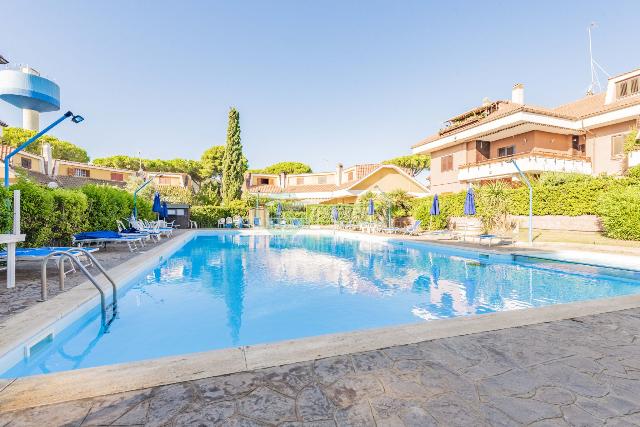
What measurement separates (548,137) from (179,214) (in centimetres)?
2724

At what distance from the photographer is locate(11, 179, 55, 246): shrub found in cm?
779

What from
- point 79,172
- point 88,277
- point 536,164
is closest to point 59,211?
point 88,277

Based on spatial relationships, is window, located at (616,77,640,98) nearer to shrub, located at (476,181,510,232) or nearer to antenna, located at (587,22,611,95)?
antenna, located at (587,22,611,95)

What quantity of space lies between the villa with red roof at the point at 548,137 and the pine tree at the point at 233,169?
19.9 m

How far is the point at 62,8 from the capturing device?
14148mm

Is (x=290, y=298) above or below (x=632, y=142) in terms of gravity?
below

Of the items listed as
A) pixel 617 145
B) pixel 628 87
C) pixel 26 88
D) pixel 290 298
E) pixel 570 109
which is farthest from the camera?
pixel 570 109

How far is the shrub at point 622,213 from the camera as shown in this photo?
1234 centimetres

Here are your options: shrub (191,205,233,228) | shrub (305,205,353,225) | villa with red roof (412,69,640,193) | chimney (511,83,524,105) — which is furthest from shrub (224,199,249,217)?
chimney (511,83,524,105)

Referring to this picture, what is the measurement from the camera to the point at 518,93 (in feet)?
85.9

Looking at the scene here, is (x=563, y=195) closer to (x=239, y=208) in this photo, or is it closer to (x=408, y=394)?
(x=408, y=394)

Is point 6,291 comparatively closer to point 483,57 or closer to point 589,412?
point 589,412

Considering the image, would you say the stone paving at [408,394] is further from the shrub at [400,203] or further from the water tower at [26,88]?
the water tower at [26,88]

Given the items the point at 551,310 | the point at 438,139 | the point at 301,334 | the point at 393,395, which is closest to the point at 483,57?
the point at 438,139
